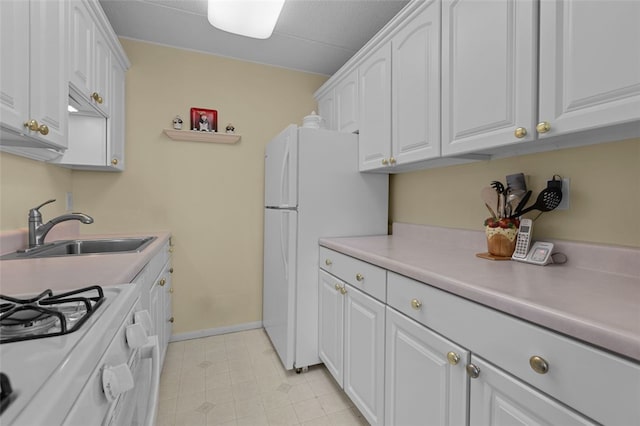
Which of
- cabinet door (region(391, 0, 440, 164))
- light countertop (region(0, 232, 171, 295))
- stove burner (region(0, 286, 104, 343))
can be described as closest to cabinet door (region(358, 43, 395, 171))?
cabinet door (region(391, 0, 440, 164))

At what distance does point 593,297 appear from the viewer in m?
0.78

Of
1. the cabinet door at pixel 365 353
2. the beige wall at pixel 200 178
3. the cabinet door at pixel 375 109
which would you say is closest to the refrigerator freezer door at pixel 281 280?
the beige wall at pixel 200 178

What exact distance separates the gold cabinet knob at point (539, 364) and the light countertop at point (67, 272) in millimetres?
1167

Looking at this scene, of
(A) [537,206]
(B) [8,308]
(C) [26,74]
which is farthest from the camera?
(A) [537,206]

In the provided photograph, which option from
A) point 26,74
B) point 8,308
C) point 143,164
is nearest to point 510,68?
point 8,308

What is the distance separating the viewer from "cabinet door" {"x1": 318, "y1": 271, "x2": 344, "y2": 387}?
1694 mm

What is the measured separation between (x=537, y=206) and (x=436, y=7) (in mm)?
1018

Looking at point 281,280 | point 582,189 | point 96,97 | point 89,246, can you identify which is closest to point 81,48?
point 96,97

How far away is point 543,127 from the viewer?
101 centimetres

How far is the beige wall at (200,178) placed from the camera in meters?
2.36

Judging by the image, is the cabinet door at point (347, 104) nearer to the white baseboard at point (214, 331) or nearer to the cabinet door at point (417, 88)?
the cabinet door at point (417, 88)

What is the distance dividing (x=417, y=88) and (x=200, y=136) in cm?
174

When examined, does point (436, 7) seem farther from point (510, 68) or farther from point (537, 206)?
point (537, 206)

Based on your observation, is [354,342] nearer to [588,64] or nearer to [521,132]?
[521,132]
